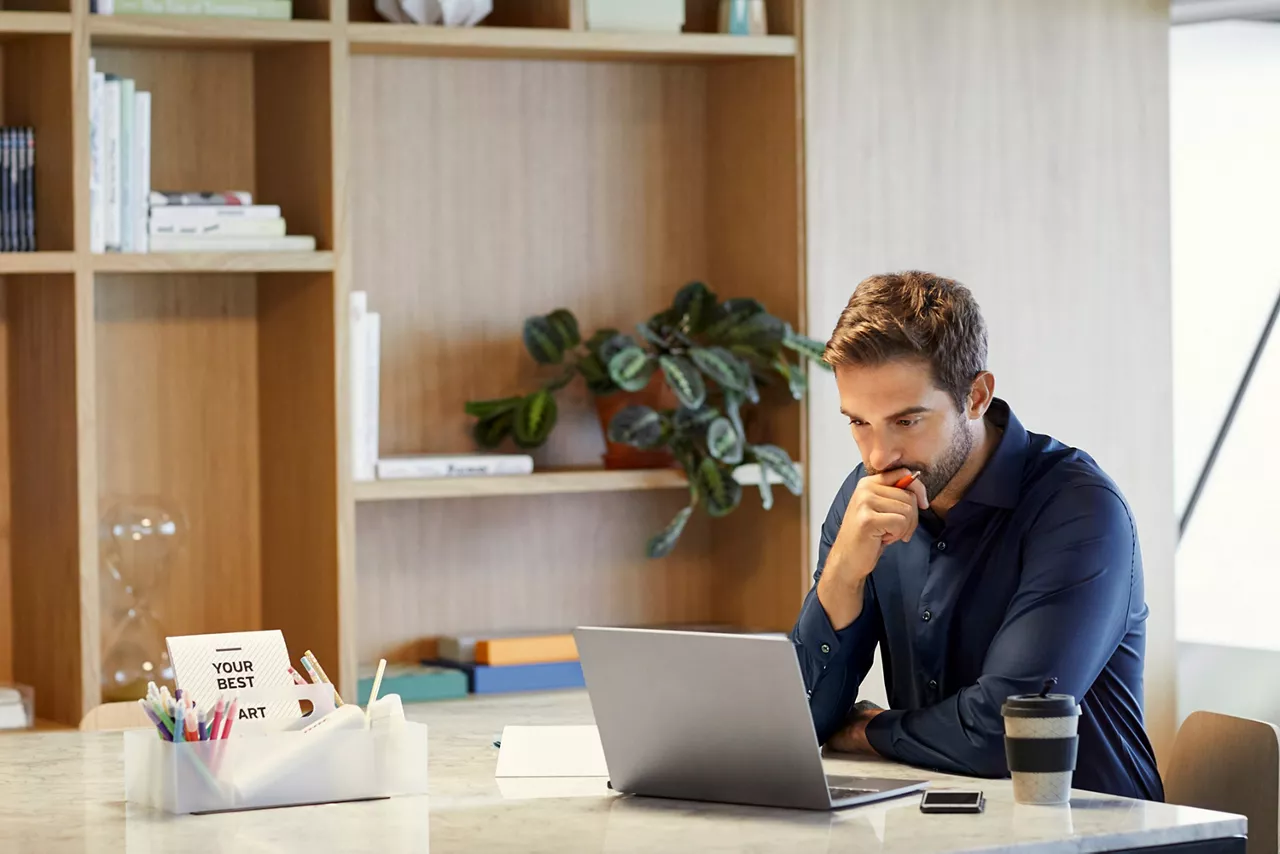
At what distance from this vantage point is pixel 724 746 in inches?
83.0

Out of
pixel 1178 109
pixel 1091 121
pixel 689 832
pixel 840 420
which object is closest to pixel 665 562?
pixel 840 420

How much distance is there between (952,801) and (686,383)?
1847mm

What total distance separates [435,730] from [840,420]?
1.53 m

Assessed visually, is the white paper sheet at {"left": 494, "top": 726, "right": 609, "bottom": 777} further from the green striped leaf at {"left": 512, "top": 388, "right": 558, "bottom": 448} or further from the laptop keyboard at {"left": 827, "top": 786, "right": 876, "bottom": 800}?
the green striped leaf at {"left": 512, "top": 388, "right": 558, "bottom": 448}

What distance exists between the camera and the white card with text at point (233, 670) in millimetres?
2258

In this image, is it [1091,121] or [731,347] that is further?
[1091,121]

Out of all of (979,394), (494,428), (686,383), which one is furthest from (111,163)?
(979,394)

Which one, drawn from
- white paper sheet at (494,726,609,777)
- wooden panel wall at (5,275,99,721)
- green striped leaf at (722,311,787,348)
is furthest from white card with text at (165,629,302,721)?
green striped leaf at (722,311,787,348)

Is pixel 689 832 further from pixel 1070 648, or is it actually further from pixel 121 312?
pixel 121 312

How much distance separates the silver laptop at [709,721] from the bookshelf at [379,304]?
1.64 m

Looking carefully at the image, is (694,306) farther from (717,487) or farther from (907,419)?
(907,419)

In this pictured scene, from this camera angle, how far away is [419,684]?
3.88 meters

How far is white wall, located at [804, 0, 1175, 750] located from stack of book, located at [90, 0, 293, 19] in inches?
43.9

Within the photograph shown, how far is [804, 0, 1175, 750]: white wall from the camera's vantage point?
160 inches
